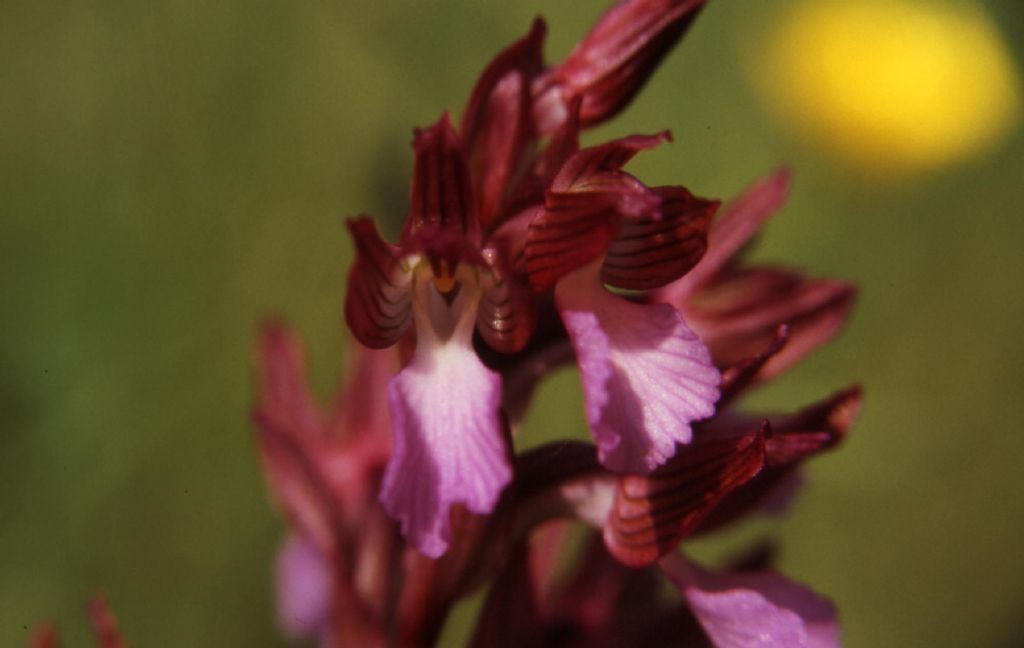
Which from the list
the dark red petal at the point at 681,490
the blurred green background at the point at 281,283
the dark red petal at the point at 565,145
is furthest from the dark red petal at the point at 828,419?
the blurred green background at the point at 281,283

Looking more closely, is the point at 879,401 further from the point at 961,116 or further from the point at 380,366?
the point at 380,366

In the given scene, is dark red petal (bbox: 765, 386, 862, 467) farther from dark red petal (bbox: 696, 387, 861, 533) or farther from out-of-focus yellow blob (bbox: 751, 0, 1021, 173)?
out-of-focus yellow blob (bbox: 751, 0, 1021, 173)

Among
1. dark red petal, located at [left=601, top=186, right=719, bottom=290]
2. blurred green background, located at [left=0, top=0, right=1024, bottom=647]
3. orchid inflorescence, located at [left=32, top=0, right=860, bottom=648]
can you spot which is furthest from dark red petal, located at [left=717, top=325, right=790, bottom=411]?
blurred green background, located at [left=0, top=0, right=1024, bottom=647]

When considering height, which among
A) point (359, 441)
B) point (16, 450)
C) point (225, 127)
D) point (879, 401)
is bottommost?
point (879, 401)

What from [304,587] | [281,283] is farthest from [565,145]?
[281,283]

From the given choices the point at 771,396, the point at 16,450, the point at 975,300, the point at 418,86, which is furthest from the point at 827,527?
the point at 16,450

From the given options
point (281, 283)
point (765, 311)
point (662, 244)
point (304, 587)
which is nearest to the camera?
point (662, 244)

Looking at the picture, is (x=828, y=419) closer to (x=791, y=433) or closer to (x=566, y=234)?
(x=791, y=433)
